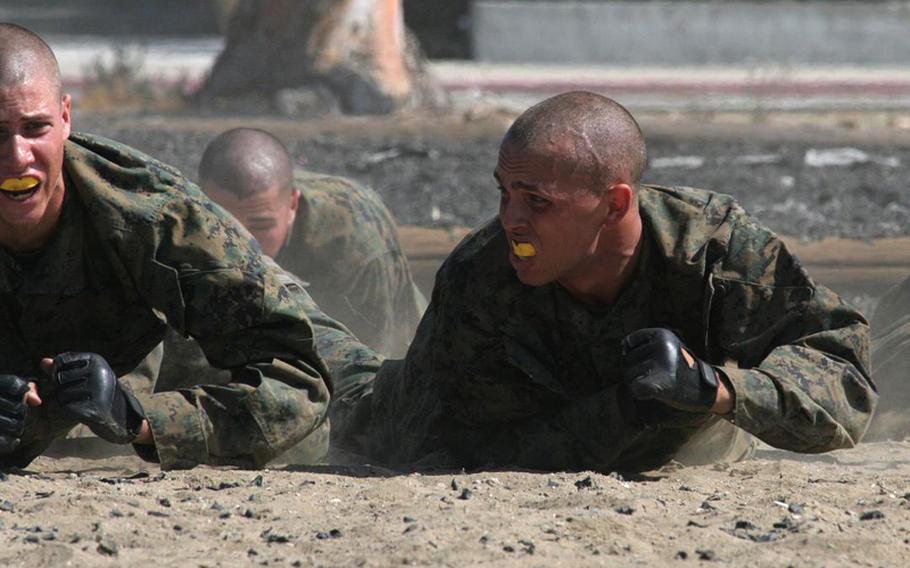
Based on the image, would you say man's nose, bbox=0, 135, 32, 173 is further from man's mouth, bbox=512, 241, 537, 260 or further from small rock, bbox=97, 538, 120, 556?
man's mouth, bbox=512, 241, 537, 260

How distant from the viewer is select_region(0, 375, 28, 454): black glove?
396 centimetres

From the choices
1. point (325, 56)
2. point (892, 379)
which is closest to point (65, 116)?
point (892, 379)

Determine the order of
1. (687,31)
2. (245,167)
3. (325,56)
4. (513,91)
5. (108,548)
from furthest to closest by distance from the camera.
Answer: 1. (687,31)
2. (513,91)
3. (325,56)
4. (245,167)
5. (108,548)

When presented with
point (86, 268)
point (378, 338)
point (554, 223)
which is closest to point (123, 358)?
point (86, 268)

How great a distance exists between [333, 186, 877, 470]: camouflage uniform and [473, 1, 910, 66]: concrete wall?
13208mm

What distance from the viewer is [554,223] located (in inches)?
168

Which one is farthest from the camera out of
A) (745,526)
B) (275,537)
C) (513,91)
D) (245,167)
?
(513,91)

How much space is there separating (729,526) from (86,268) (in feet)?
5.70

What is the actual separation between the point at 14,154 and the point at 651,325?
1.64 meters

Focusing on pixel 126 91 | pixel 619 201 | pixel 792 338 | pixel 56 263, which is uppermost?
pixel 619 201

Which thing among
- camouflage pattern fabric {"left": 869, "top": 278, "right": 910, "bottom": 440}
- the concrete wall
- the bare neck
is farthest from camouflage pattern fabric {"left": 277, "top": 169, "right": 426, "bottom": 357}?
the concrete wall

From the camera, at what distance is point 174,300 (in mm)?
4270

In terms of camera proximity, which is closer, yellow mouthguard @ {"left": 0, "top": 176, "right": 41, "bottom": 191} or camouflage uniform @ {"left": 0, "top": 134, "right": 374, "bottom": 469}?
yellow mouthguard @ {"left": 0, "top": 176, "right": 41, "bottom": 191}

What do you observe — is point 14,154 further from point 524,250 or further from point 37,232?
point 524,250
